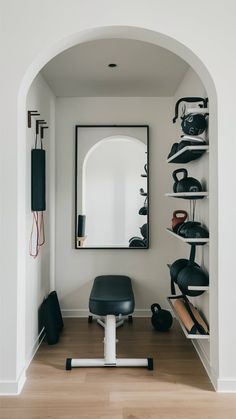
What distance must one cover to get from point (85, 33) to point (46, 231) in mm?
1917

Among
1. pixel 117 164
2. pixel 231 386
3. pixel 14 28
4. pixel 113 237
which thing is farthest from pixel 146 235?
pixel 14 28

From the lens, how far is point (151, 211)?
3.94 m

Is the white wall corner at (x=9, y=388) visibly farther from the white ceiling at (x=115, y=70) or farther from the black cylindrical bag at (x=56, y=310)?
the white ceiling at (x=115, y=70)

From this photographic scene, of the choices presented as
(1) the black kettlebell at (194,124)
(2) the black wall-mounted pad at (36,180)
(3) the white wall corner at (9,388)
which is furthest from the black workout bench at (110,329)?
(1) the black kettlebell at (194,124)

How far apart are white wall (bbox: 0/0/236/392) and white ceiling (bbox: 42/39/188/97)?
0.55m

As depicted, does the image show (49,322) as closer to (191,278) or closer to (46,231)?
(46,231)

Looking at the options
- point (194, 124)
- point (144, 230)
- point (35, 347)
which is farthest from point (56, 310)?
point (194, 124)

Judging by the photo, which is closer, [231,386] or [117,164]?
[231,386]

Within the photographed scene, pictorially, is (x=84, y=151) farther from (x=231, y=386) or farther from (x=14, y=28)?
(x=231, y=386)

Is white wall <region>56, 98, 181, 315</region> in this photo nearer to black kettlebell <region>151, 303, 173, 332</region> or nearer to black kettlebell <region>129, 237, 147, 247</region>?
black kettlebell <region>129, 237, 147, 247</region>

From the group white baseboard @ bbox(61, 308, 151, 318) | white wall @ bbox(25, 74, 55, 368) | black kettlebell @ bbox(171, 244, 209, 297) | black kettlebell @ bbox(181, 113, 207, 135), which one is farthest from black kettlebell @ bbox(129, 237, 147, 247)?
black kettlebell @ bbox(181, 113, 207, 135)

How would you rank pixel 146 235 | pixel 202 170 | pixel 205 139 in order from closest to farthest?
pixel 205 139 < pixel 202 170 < pixel 146 235

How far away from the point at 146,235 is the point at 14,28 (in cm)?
243

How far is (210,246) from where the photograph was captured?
7.64ft
